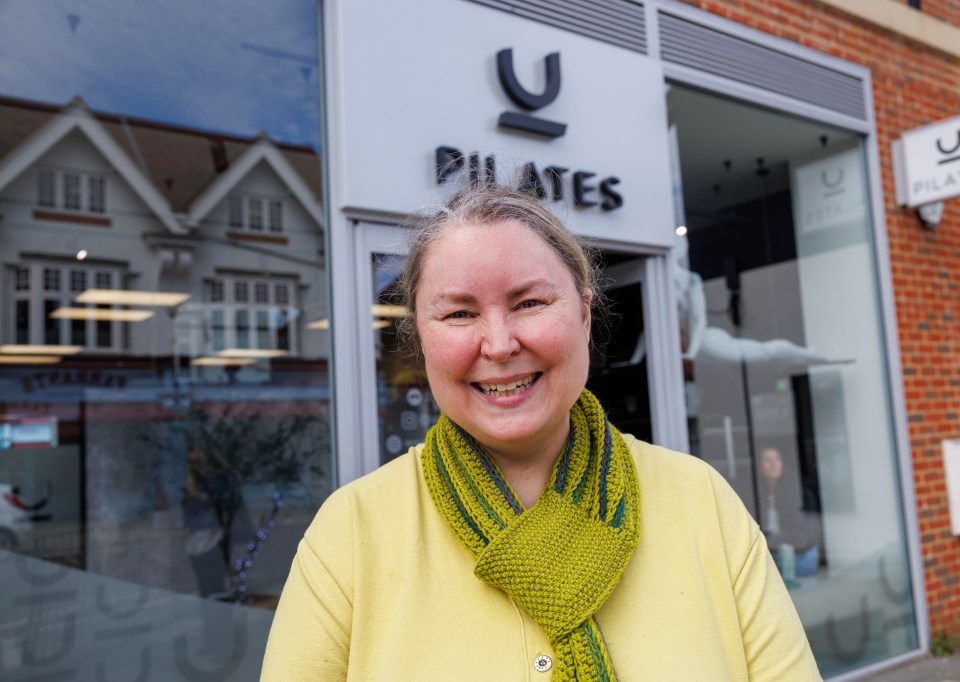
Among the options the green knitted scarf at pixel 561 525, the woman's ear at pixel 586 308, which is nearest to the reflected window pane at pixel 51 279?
the green knitted scarf at pixel 561 525

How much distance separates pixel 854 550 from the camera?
4.99m

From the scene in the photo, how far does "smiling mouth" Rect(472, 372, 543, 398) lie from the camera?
1.31 metres

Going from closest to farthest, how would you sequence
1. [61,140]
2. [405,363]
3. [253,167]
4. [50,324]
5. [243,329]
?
[405,363] → [61,140] → [253,167] → [50,324] → [243,329]

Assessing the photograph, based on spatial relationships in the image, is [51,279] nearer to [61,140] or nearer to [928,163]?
[61,140]

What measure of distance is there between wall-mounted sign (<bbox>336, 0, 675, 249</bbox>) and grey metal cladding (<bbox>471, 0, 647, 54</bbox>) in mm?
53

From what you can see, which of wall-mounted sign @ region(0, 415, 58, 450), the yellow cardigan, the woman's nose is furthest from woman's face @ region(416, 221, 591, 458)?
wall-mounted sign @ region(0, 415, 58, 450)

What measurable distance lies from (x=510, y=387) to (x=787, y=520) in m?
4.22

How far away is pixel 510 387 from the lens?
1.31 metres

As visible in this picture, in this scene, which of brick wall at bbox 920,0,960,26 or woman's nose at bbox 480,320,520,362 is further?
brick wall at bbox 920,0,960,26

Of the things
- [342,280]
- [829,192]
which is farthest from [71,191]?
[829,192]

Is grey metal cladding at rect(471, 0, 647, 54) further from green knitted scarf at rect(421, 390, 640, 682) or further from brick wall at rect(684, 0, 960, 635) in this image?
green knitted scarf at rect(421, 390, 640, 682)

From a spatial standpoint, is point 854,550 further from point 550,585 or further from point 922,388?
point 550,585

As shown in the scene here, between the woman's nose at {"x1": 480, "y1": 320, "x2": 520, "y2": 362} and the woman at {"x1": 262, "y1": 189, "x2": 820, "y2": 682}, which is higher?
the woman's nose at {"x1": 480, "y1": 320, "x2": 520, "y2": 362}

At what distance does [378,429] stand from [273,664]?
82.3 inches
